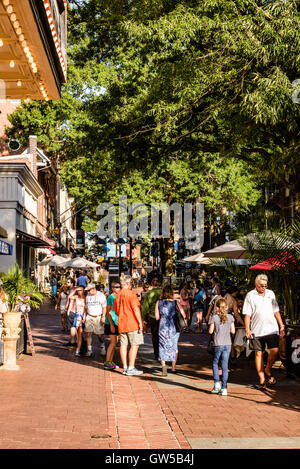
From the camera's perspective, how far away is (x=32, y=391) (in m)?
9.30

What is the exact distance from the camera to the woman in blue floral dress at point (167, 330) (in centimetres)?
1144

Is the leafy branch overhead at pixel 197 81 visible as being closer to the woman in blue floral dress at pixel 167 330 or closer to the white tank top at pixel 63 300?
the woman in blue floral dress at pixel 167 330

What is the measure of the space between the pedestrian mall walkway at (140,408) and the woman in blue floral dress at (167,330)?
0.36 meters

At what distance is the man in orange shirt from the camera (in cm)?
1143

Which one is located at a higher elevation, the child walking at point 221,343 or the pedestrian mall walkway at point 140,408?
the child walking at point 221,343

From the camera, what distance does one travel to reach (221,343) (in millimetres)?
9609

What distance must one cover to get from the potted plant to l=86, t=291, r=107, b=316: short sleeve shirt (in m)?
1.17

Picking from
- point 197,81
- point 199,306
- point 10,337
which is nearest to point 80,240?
point 199,306

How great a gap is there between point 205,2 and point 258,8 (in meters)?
1.06

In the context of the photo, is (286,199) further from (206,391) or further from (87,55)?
(206,391)

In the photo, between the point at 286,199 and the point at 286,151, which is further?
the point at 286,199

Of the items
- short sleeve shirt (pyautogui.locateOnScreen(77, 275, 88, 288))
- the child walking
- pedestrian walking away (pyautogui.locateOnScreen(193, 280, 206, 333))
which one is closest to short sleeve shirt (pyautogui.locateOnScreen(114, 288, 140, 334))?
the child walking

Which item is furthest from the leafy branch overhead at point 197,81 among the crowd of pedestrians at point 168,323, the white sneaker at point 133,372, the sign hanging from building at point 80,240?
the sign hanging from building at point 80,240
